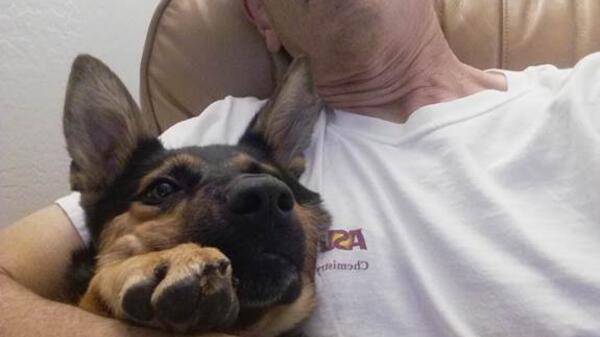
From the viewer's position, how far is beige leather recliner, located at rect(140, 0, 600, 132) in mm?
1601

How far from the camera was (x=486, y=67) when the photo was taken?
5.37 feet

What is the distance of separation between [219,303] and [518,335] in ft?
1.59

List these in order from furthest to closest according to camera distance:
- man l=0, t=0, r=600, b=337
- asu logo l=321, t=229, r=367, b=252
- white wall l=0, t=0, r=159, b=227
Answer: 1. white wall l=0, t=0, r=159, b=227
2. asu logo l=321, t=229, r=367, b=252
3. man l=0, t=0, r=600, b=337

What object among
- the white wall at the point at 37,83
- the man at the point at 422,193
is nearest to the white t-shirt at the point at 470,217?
the man at the point at 422,193

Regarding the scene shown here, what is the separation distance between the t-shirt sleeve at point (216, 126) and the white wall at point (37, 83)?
58 cm

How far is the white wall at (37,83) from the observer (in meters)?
1.78

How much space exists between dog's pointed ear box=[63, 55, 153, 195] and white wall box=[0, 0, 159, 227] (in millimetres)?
684

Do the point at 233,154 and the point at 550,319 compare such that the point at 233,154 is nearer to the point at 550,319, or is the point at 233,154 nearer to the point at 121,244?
the point at 121,244

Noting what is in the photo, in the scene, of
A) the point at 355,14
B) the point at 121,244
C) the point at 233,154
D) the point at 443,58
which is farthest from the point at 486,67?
the point at 121,244

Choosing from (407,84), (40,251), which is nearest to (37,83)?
(40,251)

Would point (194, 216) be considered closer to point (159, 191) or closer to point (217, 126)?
point (159, 191)

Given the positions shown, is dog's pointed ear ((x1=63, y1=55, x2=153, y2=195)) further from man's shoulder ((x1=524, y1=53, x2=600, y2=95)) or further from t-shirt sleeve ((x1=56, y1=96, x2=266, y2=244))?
man's shoulder ((x1=524, y1=53, x2=600, y2=95))

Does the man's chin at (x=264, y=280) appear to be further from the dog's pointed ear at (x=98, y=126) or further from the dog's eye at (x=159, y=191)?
the dog's pointed ear at (x=98, y=126)

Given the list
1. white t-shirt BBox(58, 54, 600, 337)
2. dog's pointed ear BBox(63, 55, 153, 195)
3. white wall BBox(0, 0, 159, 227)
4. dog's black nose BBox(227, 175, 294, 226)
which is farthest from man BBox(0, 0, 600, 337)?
white wall BBox(0, 0, 159, 227)
